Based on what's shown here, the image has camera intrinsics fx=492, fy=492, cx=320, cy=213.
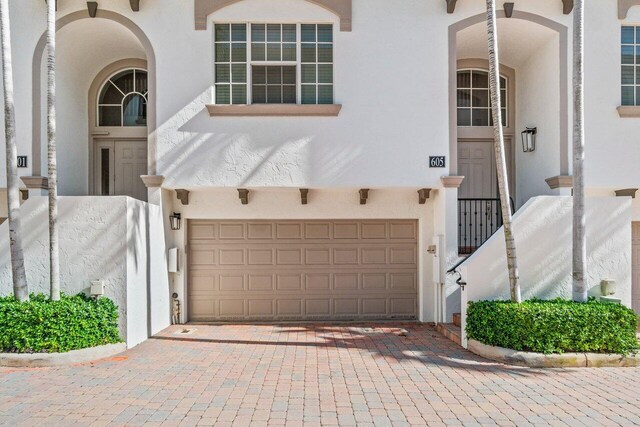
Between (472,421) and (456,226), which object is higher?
(456,226)

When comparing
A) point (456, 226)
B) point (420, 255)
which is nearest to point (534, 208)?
point (456, 226)

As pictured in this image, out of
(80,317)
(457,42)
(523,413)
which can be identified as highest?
(457,42)

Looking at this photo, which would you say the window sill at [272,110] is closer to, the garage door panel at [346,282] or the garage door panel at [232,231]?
the garage door panel at [232,231]

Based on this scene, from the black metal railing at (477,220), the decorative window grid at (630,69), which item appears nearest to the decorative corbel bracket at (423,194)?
the black metal railing at (477,220)

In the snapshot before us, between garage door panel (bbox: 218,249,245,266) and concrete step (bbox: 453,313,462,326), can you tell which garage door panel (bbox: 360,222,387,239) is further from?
garage door panel (bbox: 218,249,245,266)

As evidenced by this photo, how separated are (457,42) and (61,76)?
326 inches

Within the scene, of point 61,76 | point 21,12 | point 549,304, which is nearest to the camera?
point 549,304

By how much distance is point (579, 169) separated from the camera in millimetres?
7648

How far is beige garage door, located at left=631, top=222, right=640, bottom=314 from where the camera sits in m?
10.5

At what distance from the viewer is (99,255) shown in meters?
8.19

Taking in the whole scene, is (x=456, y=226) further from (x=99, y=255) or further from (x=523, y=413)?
(x=99, y=255)

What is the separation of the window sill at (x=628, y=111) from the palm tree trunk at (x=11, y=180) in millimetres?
10872

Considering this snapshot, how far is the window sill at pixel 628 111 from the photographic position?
963 centimetres

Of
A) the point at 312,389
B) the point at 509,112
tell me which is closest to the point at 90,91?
the point at 312,389
